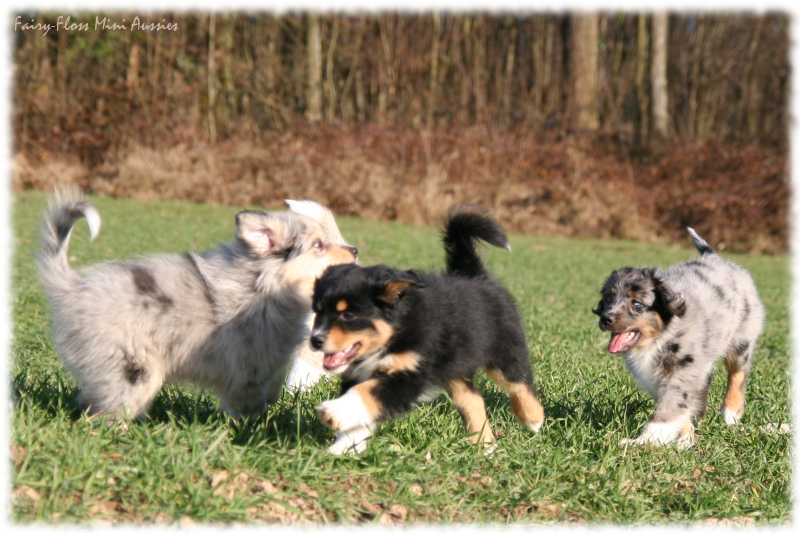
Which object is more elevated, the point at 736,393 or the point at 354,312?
the point at 354,312

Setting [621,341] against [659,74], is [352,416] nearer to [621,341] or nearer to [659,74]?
[621,341]

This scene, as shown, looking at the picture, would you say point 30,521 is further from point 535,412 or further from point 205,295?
point 535,412

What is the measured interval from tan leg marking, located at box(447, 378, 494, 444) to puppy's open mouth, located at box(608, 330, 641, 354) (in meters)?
1.02

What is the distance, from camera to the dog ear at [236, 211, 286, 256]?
4.23 meters

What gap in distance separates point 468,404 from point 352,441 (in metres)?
0.92

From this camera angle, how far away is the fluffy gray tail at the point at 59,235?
4125 millimetres

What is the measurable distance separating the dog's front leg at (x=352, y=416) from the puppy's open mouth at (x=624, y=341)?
1.85m

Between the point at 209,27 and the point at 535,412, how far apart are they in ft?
72.0

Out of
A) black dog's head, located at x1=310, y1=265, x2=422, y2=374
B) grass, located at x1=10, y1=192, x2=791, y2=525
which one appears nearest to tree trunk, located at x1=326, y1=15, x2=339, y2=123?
grass, located at x1=10, y1=192, x2=791, y2=525

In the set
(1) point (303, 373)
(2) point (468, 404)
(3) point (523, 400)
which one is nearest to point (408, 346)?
(2) point (468, 404)

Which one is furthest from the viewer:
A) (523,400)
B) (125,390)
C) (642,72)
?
(642,72)

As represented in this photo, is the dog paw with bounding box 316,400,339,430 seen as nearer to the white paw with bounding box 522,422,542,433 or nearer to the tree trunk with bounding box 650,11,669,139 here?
the white paw with bounding box 522,422,542,433

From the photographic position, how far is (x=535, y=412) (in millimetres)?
4555

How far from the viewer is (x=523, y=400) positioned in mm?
4527
